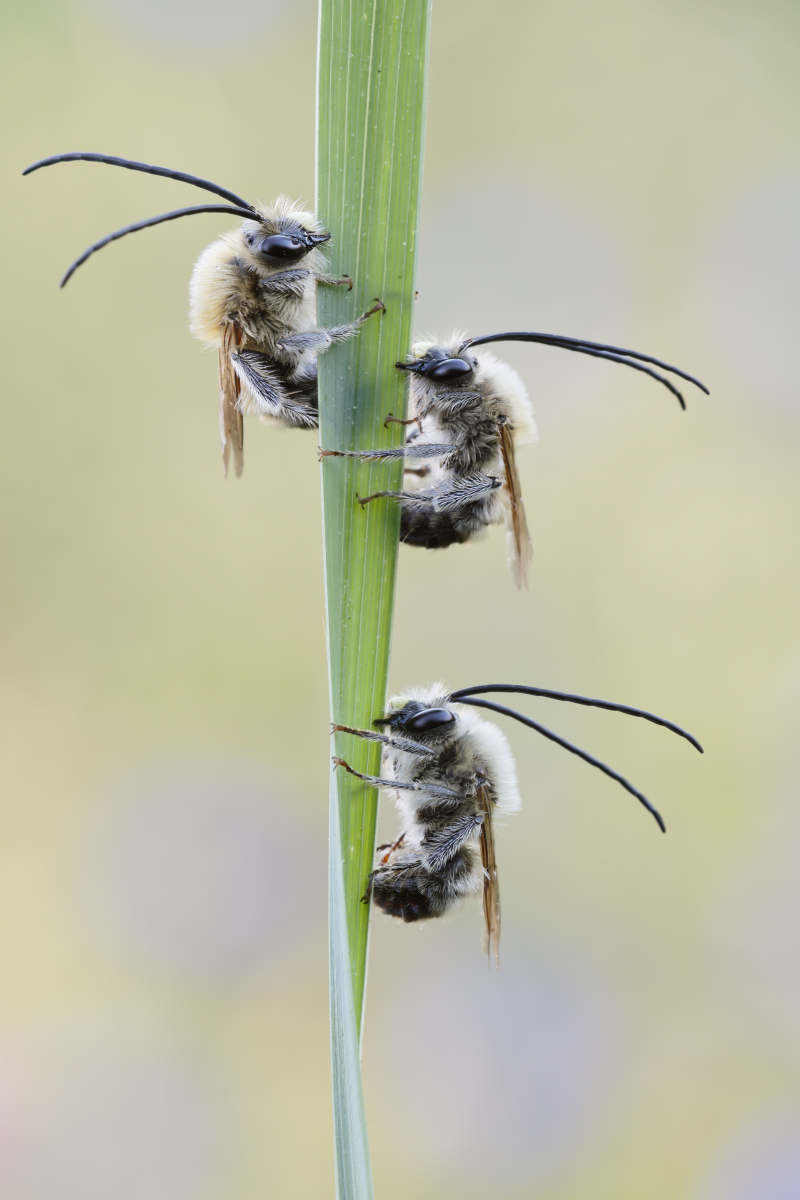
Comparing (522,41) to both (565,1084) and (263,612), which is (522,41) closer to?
(263,612)

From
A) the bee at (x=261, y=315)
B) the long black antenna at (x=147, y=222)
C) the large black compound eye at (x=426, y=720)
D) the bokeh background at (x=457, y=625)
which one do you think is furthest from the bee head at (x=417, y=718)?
the bokeh background at (x=457, y=625)

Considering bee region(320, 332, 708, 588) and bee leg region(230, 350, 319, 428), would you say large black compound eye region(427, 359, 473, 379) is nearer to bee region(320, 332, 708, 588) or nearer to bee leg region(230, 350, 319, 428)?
bee region(320, 332, 708, 588)

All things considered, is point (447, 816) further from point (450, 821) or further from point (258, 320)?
point (258, 320)

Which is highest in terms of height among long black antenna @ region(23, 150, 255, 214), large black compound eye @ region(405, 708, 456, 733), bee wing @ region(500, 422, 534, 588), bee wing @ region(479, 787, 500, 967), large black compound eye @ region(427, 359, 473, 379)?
long black antenna @ region(23, 150, 255, 214)

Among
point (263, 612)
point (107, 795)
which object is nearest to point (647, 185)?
point (263, 612)

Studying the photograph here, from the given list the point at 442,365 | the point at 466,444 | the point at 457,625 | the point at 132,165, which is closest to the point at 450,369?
the point at 442,365

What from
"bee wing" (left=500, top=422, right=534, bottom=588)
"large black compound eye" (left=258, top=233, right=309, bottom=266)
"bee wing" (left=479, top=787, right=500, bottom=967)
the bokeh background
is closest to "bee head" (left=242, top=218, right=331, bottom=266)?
"large black compound eye" (left=258, top=233, right=309, bottom=266)
